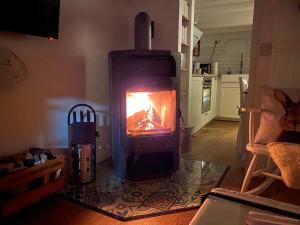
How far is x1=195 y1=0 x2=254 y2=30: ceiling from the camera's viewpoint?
11.8 ft

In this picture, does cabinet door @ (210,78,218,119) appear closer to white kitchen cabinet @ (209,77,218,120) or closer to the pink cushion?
white kitchen cabinet @ (209,77,218,120)

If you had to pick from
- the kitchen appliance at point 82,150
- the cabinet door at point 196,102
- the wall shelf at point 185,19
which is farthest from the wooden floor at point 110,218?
the wall shelf at point 185,19

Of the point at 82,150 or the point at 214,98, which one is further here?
the point at 214,98

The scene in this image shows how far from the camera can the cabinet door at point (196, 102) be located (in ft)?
11.1

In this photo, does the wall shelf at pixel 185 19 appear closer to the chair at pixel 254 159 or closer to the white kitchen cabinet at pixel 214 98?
the chair at pixel 254 159

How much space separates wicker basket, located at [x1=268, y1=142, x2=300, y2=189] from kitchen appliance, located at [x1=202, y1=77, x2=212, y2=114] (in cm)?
254

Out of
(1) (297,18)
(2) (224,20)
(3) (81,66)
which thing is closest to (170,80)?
(3) (81,66)

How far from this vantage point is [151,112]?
2.06 m

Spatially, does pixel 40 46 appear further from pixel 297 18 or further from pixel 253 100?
pixel 297 18

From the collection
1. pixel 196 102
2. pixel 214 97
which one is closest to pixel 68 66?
pixel 196 102

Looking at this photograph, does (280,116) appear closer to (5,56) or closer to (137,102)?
(137,102)

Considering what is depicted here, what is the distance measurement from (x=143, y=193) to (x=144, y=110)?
69cm

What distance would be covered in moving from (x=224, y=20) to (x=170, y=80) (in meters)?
3.32

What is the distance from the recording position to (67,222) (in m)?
1.41
